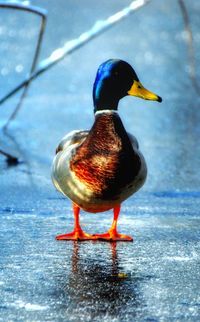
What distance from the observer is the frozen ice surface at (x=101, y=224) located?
3836 mm

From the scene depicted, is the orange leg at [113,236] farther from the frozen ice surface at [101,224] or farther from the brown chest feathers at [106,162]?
the brown chest feathers at [106,162]

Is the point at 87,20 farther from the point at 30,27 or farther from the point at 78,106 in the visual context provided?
the point at 78,106

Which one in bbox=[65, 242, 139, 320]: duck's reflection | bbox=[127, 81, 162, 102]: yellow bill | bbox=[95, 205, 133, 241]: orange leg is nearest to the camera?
bbox=[65, 242, 139, 320]: duck's reflection

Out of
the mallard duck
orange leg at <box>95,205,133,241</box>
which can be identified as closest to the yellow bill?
the mallard duck

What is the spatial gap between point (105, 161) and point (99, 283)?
2.90 ft

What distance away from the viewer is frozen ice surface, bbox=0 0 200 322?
12.6 ft

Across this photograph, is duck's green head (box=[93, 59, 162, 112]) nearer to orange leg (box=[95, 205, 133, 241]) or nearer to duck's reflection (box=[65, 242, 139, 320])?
orange leg (box=[95, 205, 133, 241])

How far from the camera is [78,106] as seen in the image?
11.1 m

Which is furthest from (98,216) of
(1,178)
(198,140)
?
(198,140)

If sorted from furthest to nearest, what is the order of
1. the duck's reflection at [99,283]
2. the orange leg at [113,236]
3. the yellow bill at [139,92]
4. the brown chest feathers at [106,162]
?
the yellow bill at [139,92] < the orange leg at [113,236] < the brown chest feathers at [106,162] < the duck's reflection at [99,283]

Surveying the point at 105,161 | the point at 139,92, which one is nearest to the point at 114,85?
the point at 139,92

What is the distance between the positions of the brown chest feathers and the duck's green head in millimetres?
194

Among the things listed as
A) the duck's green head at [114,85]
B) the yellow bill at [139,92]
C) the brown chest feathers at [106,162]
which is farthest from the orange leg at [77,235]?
the yellow bill at [139,92]

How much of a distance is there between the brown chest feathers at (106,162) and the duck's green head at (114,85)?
0.19m
